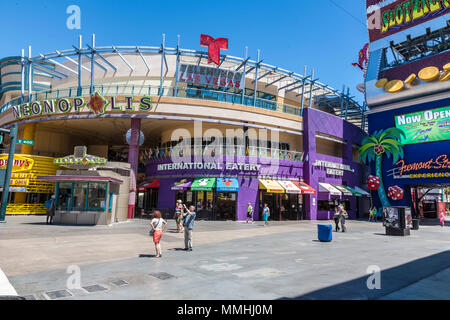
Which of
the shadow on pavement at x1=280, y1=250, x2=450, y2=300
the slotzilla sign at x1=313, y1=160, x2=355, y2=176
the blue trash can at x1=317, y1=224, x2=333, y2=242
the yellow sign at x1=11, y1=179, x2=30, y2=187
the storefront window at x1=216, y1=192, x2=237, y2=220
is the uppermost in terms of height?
the slotzilla sign at x1=313, y1=160, x2=355, y2=176

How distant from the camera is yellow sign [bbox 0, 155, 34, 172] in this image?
94.7ft

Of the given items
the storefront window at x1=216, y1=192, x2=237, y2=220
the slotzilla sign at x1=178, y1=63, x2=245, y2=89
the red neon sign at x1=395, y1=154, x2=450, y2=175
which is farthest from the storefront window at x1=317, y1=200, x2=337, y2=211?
the slotzilla sign at x1=178, y1=63, x2=245, y2=89

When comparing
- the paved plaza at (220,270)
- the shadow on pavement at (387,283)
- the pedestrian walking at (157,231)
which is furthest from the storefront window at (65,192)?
the shadow on pavement at (387,283)

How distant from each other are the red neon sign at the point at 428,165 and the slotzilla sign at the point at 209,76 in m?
20.5

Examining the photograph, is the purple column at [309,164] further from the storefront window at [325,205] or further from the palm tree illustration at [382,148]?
the palm tree illustration at [382,148]

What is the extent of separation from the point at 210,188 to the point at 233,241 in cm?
1218

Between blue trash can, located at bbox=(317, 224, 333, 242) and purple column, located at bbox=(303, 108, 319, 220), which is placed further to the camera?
purple column, located at bbox=(303, 108, 319, 220)

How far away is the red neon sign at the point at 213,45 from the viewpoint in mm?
30375

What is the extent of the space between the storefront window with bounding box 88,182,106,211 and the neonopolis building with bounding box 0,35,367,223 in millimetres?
1095

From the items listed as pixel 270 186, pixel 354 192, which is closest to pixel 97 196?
pixel 270 186

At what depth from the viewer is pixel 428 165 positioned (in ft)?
104

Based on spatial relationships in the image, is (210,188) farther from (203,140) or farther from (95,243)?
(95,243)

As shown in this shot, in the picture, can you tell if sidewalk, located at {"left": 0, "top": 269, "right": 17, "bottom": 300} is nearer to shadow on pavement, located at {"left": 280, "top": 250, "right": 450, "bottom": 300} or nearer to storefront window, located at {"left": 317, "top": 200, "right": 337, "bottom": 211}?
shadow on pavement, located at {"left": 280, "top": 250, "right": 450, "bottom": 300}
